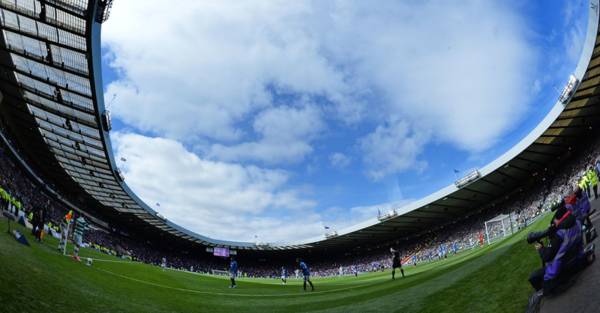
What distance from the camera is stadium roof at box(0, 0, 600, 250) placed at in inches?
602

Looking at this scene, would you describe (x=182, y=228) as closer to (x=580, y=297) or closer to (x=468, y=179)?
(x=468, y=179)

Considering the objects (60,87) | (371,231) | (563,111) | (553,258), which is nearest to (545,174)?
(563,111)

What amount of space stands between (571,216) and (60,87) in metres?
23.9

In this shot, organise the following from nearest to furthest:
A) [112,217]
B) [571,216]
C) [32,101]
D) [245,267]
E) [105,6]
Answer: [571,216] < [105,6] < [32,101] < [112,217] < [245,267]

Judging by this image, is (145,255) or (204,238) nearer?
→ (145,255)

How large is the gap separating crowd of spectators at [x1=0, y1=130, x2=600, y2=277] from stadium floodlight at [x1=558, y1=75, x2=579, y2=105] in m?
5.28

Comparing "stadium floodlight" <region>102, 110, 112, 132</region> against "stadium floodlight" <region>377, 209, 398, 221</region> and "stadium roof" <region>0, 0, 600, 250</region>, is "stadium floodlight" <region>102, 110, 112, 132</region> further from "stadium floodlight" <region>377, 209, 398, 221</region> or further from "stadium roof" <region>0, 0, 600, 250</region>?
"stadium floodlight" <region>377, 209, 398, 221</region>

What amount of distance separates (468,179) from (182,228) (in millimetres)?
44629

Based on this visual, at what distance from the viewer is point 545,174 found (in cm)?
3656

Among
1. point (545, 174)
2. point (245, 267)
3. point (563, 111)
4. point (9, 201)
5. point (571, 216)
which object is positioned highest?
point (563, 111)

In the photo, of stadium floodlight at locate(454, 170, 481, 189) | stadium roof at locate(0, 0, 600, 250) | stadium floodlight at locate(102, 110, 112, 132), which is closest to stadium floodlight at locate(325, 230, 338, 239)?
stadium roof at locate(0, 0, 600, 250)

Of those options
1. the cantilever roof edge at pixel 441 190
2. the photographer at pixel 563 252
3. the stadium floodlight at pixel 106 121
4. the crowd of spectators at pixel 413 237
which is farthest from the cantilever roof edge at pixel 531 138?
the stadium floodlight at pixel 106 121

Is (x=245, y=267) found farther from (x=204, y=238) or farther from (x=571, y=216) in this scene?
(x=571, y=216)

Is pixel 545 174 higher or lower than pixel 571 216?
higher
